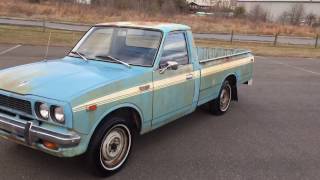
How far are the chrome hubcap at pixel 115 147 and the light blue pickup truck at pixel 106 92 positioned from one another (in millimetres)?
11

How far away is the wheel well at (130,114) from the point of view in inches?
183

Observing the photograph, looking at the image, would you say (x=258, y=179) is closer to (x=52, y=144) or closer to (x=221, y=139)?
(x=221, y=139)

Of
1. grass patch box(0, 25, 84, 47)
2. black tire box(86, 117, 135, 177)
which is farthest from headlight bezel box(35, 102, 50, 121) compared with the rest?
grass patch box(0, 25, 84, 47)

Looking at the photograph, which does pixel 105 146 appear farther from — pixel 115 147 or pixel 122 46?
pixel 122 46

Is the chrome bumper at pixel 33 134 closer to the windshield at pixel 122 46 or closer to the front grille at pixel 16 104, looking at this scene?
the front grille at pixel 16 104

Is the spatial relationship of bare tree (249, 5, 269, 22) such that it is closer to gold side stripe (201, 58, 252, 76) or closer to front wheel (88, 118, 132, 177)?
gold side stripe (201, 58, 252, 76)

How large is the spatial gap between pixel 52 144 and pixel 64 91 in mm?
561

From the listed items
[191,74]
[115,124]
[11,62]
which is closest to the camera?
[115,124]

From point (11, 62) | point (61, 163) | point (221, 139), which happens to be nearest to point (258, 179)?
point (221, 139)

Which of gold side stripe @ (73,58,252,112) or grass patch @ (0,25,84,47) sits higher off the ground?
gold side stripe @ (73,58,252,112)

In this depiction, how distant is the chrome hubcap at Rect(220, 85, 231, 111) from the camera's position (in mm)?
7580

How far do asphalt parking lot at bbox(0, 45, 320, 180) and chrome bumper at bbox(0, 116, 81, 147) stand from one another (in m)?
0.55

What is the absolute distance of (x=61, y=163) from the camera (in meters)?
4.91

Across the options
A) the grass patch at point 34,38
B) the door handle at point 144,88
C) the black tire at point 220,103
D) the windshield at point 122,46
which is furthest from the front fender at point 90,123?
the grass patch at point 34,38
